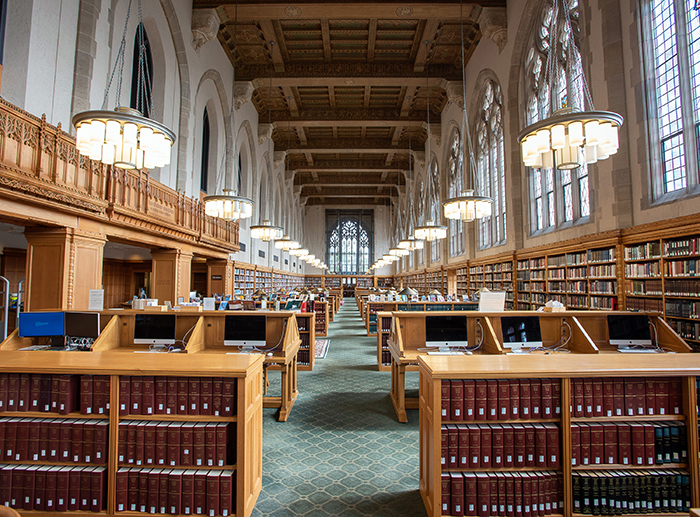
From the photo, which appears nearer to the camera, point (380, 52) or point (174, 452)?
point (174, 452)

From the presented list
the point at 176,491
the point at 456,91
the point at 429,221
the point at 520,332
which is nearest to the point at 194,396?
the point at 176,491

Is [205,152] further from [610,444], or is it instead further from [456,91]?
[610,444]

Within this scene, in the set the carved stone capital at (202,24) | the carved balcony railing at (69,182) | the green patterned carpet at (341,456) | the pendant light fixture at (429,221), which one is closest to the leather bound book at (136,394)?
the green patterned carpet at (341,456)

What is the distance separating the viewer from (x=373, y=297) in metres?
12.7

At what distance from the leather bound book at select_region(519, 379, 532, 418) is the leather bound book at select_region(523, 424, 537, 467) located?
9 centimetres

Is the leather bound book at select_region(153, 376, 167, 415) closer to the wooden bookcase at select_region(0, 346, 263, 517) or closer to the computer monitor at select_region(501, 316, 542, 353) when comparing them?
the wooden bookcase at select_region(0, 346, 263, 517)

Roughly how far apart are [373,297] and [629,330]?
870 cm

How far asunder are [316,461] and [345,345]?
6430 mm

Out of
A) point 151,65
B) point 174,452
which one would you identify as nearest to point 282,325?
point 174,452

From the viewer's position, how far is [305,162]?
25.3 metres

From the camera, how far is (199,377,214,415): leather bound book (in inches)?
95.9

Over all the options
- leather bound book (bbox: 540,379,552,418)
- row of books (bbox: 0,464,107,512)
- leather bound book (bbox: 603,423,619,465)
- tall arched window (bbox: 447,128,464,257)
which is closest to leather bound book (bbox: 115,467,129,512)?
row of books (bbox: 0,464,107,512)

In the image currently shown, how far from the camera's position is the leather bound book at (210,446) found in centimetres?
240

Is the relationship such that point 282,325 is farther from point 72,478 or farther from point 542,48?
point 542,48
